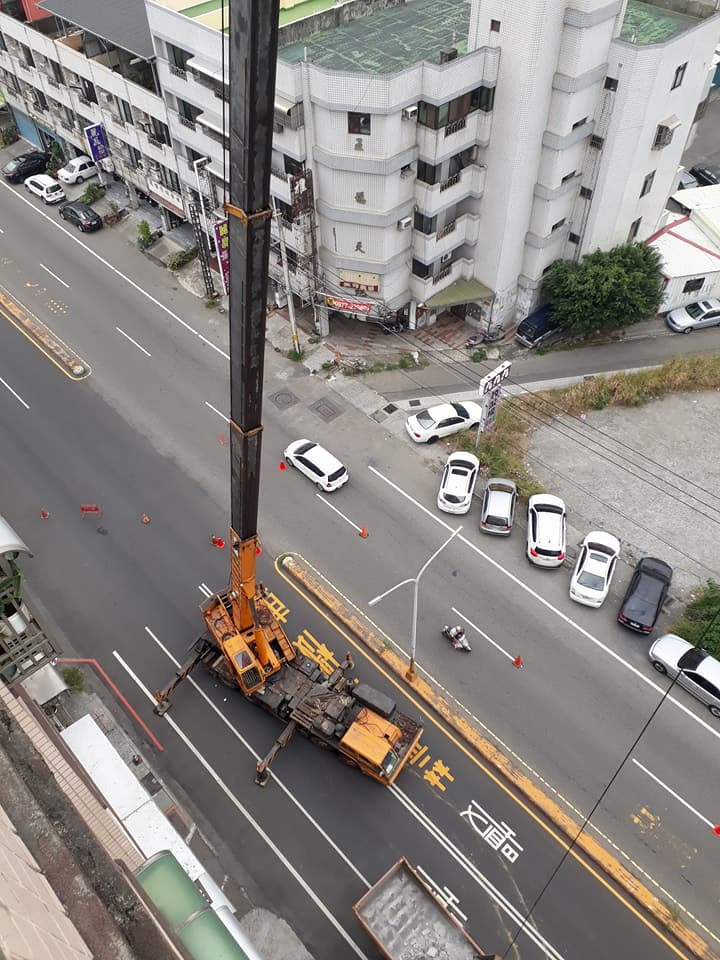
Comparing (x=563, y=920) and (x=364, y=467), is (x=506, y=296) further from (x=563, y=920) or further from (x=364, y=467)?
(x=563, y=920)

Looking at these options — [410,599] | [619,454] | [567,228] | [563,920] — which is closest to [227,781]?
[410,599]

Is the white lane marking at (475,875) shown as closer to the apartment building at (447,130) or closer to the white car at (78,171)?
the apartment building at (447,130)

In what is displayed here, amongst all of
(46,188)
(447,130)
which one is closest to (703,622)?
(447,130)

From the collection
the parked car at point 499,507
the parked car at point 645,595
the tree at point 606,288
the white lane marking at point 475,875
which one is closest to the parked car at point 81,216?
the tree at point 606,288

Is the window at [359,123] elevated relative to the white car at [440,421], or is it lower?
elevated

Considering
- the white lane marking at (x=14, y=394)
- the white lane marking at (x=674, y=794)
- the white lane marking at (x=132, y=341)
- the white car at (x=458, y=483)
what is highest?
the white car at (x=458, y=483)

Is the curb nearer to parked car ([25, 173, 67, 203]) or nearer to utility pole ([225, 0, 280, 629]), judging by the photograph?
utility pole ([225, 0, 280, 629])

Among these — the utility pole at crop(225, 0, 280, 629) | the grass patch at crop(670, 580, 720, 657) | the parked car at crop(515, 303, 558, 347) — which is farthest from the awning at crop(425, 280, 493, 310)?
the utility pole at crop(225, 0, 280, 629)
